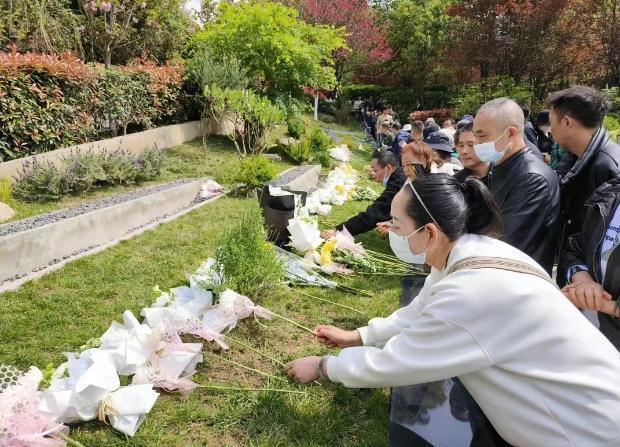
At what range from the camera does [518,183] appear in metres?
2.78

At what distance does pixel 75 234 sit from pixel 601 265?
4.51 meters

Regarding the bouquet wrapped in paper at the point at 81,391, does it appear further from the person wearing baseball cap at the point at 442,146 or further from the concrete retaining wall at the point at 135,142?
the concrete retaining wall at the point at 135,142

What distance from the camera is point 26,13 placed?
10.2 metres

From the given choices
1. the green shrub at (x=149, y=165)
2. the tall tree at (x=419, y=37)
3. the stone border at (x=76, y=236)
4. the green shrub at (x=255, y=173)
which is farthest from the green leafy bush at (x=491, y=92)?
the stone border at (x=76, y=236)

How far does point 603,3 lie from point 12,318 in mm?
21345

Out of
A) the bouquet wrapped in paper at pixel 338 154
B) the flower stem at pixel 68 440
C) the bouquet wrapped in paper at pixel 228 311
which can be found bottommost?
the bouquet wrapped in paper at pixel 338 154

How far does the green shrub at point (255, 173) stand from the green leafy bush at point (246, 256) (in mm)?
4213

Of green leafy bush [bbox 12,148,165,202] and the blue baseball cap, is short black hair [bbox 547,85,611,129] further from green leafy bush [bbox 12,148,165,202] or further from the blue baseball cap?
green leafy bush [bbox 12,148,165,202]

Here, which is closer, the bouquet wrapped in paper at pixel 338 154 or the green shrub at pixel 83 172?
the green shrub at pixel 83 172

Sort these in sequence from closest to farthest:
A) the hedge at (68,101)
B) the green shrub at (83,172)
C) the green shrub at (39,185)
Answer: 1. the green shrub at (39,185)
2. the green shrub at (83,172)
3. the hedge at (68,101)

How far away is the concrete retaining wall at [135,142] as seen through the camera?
6.83 m

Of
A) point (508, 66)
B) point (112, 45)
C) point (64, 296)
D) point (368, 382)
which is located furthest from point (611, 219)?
point (508, 66)

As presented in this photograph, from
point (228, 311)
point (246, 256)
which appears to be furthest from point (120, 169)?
point (228, 311)

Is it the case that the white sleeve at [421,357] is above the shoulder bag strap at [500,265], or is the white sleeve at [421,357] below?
below
